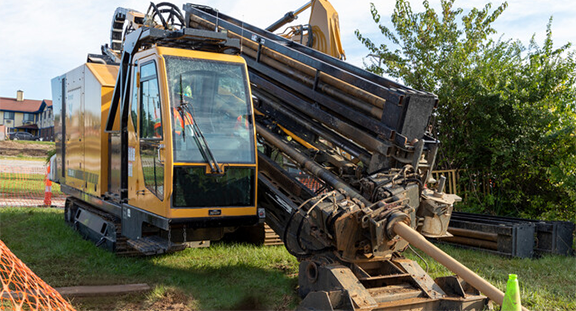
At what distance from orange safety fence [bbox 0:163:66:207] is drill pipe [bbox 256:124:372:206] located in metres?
9.13

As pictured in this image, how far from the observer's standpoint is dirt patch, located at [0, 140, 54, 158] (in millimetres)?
42062

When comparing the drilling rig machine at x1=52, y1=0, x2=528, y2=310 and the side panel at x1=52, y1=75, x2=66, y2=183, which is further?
the side panel at x1=52, y1=75, x2=66, y2=183

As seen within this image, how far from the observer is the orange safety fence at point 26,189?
14.8 metres

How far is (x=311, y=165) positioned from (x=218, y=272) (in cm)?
210

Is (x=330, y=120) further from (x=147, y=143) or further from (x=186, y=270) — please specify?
(x=186, y=270)

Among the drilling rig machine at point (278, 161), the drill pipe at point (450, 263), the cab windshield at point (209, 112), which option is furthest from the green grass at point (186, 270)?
the drill pipe at point (450, 263)

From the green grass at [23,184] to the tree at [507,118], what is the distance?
1323 cm

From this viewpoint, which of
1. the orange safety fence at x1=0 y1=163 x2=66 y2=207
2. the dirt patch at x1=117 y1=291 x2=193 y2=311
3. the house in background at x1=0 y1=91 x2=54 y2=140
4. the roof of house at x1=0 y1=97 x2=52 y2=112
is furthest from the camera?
the roof of house at x1=0 y1=97 x2=52 y2=112

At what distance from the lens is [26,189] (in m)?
19.3

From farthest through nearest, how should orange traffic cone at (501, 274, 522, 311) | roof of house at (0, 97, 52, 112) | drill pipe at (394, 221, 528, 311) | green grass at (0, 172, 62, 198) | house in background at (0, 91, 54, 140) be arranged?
roof of house at (0, 97, 52, 112) → house in background at (0, 91, 54, 140) → green grass at (0, 172, 62, 198) → drill pipe at (394, 221, 528, 311) → orange traffic cone at (501, 274, 522, 311)

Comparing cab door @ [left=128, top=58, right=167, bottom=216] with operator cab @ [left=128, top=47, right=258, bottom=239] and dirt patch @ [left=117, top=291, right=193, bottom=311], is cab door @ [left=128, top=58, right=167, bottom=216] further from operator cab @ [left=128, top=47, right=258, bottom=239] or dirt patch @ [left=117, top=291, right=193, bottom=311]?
dirt patch @ [left=117, top=291, right=193, bottom=311]

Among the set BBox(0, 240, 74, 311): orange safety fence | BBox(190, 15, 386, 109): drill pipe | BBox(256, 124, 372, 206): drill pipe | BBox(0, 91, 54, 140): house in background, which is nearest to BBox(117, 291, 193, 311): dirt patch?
BBox(0, 240, 74, 311): orange safety fence

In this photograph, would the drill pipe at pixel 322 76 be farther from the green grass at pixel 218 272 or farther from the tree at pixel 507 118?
the tree at pixel 507 118

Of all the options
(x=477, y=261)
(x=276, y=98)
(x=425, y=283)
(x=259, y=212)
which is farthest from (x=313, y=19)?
(x=425, y=283)
